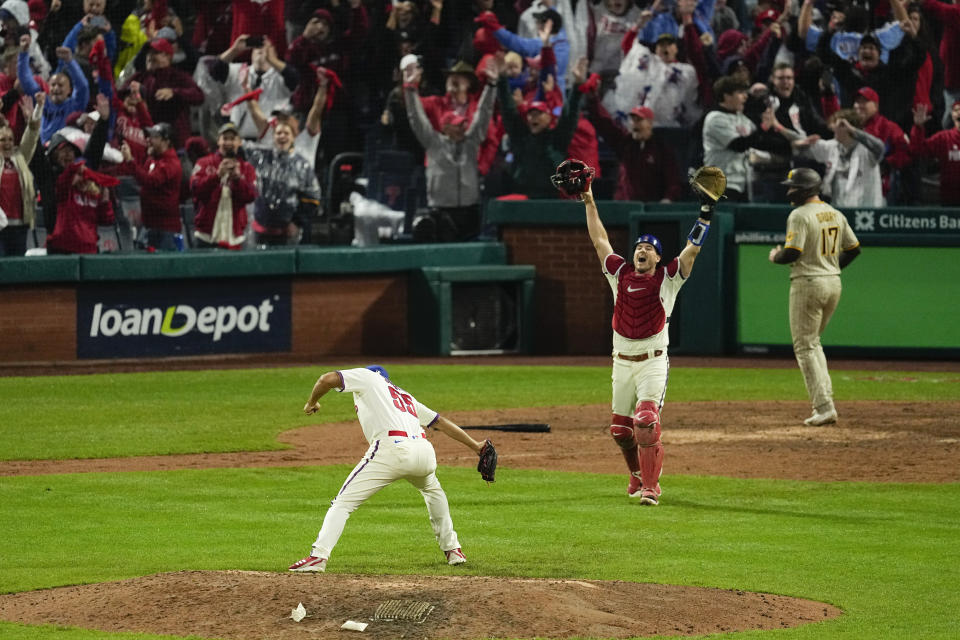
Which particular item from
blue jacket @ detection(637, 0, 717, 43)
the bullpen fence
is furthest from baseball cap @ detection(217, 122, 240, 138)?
blue jacket @ detection(637, 0, 717, 43)

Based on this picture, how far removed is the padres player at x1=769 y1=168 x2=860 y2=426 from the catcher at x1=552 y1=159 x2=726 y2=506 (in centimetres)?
330

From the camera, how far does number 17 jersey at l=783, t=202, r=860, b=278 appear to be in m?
13.5

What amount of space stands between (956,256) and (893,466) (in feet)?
24.0

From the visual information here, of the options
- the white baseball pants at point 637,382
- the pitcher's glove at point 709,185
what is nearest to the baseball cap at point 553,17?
the pitcher's glove at point 709,185

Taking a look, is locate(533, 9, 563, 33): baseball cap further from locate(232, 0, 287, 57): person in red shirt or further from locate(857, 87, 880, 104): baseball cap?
locate(857, 87, 880, 104): baseball cap

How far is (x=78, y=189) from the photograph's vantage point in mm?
17219

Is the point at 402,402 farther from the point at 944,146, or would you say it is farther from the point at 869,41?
the point at 869,41

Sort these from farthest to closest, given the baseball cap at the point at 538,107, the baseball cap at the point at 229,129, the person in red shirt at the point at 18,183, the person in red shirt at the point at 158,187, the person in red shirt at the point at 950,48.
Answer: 1. the baseball cap at the point at 538,107
2. the person in red shirt at the point at 950,48
3. the baseball cap at the point at 229,129
4. the person in red shirt at the point at 158,187
5. the person in red shirt at the point at 18,183

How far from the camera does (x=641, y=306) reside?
10.4 m

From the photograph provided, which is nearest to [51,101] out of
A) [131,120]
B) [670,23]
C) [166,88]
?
[131,120]

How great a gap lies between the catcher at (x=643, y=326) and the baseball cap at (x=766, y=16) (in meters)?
8.97

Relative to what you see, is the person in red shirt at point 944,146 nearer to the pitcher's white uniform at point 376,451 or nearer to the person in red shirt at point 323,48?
the person in red shirt at point 323,48

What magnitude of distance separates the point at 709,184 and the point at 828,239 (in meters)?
3.67

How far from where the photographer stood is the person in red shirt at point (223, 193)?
17797 mm
